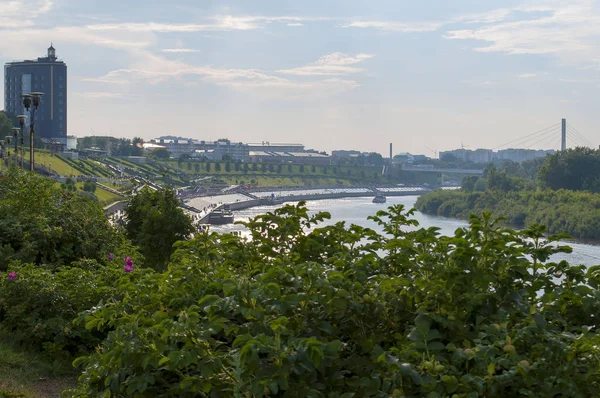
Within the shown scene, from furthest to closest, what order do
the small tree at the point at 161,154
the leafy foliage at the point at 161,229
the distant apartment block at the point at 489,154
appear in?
the distant apartment block at the point at 489,154 → the small tree at the point at 161,154 → the leafy foliage at the point at 161,229

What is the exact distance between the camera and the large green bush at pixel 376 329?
1798 mm

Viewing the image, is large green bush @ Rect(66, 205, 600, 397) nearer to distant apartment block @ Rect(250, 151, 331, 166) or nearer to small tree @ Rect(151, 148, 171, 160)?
small tree @ Rect(151, 148, 171, 160)

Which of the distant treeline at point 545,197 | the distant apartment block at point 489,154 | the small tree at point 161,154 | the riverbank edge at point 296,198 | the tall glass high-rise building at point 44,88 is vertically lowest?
the riverbank edge at point 296,198

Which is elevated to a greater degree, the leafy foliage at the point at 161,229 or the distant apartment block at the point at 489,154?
the distant apartment block at the point at 489,154

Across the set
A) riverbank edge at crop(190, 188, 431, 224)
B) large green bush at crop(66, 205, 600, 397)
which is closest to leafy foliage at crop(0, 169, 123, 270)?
large green bush at crop(66, 205, 600, 397)

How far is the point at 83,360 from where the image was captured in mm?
2332

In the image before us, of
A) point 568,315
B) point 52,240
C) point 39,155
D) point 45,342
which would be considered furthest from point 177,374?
point 39,155

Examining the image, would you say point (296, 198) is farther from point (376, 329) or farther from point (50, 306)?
point (376, 329)

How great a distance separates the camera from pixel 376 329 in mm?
2191

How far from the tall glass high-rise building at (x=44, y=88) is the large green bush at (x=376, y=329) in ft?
275

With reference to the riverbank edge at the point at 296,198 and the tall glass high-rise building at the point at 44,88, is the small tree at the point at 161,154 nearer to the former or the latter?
the tall glass high-rise building at the point at 44,88

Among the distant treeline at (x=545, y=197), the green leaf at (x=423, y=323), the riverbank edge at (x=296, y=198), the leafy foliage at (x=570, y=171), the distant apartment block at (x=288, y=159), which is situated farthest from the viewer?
the distant apartment block at (x=288, y=159)

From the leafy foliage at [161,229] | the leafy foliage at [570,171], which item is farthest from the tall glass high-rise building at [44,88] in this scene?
the leafy foliage at [161,229]

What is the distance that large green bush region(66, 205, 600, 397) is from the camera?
1798 mm
